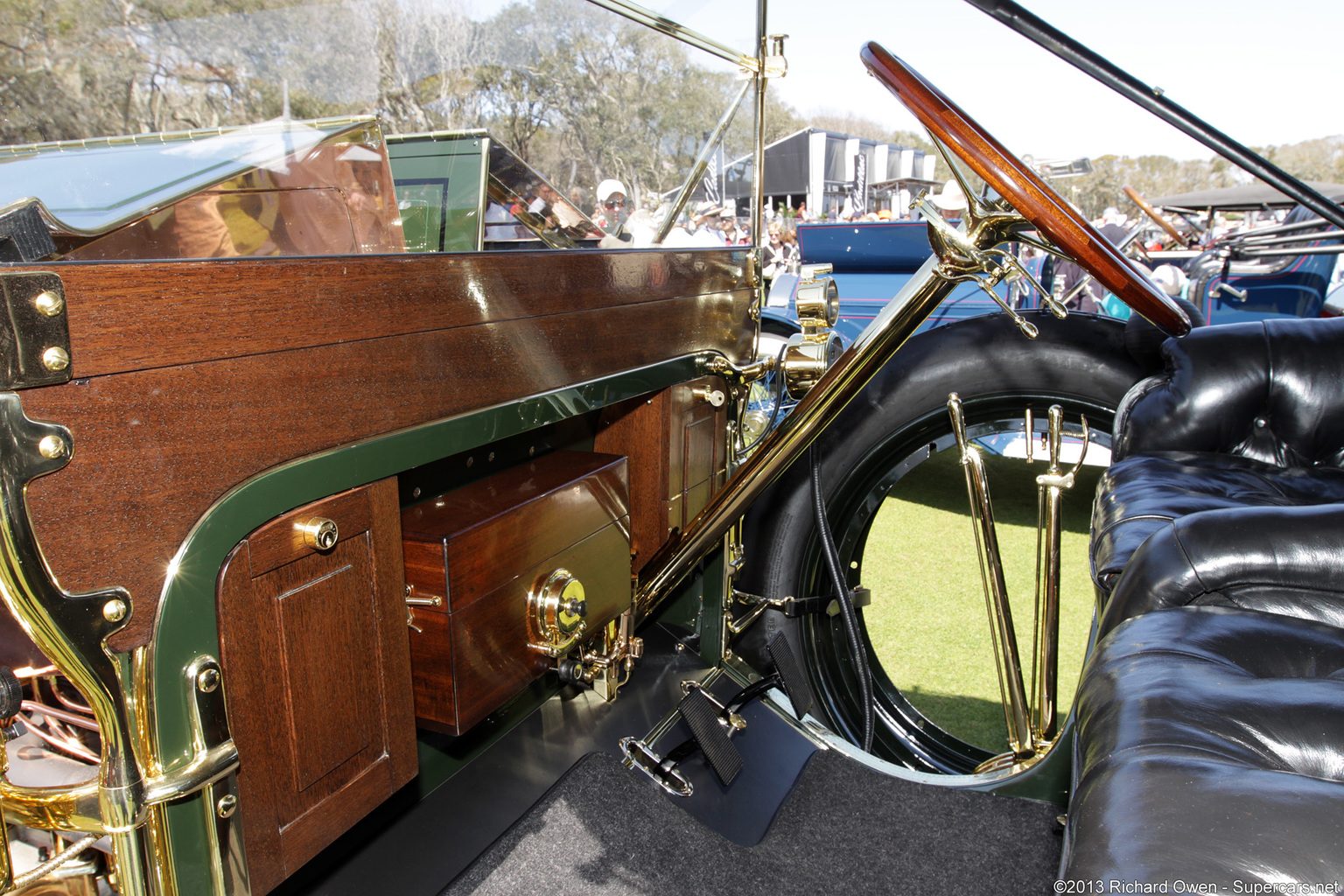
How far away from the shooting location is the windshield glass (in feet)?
2.46

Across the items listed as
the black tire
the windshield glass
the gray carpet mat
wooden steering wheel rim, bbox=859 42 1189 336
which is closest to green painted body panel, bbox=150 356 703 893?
the windshield glass

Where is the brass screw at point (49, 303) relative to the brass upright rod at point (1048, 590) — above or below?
above

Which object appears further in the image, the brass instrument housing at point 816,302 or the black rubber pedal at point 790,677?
the black rubber pedal at point 790,677

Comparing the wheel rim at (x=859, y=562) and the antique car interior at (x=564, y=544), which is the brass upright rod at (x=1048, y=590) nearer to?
the antique car interior at (x=564, y=544)

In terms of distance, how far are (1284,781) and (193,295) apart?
0.92 meters

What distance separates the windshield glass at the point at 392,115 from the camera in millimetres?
750

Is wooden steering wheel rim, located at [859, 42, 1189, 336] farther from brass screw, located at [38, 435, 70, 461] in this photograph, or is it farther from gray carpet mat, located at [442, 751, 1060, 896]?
brass screw, located at [38, 435, 70, 461]

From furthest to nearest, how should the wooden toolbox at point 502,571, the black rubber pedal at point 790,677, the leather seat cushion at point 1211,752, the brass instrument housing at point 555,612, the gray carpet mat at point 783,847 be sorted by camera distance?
the black rubber pedal at point 790,677 < the gray carpet mat at point 783,847 < the brass instrument housing at point 555,612 < the wooden toolbox at point 502,571 < the leather seat cushion at point 1211,752

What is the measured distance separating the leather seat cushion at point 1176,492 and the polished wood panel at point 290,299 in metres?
0.93

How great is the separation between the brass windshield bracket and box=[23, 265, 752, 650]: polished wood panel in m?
0.02

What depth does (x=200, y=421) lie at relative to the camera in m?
0.70

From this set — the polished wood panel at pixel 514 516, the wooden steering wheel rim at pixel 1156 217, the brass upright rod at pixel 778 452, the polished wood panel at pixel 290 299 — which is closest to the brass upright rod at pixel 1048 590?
the brass upright rod at pixel 778 452

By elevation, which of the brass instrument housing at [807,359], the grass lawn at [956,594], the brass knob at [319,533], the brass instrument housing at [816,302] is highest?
the brass instrument housing at [816,302]

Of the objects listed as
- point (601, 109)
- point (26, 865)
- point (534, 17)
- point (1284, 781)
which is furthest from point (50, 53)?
point (1284, 781)
